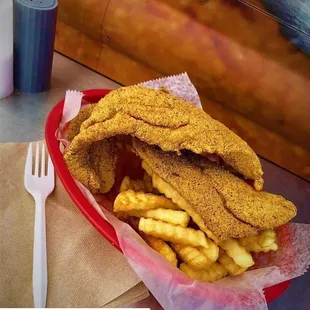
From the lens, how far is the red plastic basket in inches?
26.4

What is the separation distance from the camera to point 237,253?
643 millimetres

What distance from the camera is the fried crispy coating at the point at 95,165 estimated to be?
0.69 m

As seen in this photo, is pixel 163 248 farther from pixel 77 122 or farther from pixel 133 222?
pixel 77 122

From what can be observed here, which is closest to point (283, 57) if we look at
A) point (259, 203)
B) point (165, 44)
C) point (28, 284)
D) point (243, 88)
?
Answer: point (243, 88)

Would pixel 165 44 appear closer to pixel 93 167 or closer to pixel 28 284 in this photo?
pixel 93 167

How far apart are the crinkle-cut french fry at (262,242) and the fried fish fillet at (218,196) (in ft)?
0.07

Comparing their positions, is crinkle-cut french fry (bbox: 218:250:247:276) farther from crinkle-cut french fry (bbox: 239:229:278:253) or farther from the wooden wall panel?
the wooden wall panel

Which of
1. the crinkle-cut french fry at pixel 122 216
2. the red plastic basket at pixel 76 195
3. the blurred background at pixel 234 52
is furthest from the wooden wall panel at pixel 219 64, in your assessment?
the crinkle-cut french fry at pixel 122 216

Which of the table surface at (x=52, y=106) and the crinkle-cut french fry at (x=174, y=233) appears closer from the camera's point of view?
the crinkle-cut french fry at (x=174, y=233)

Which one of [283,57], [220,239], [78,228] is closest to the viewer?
[220,239]

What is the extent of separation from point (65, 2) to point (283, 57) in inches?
18.1

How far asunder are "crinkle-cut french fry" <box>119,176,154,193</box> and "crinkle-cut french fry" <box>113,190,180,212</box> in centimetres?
4

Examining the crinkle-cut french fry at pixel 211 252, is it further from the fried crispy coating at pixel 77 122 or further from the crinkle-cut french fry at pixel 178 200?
the fried crispy coating at pixel 77 122

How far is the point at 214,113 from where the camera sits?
106cm
